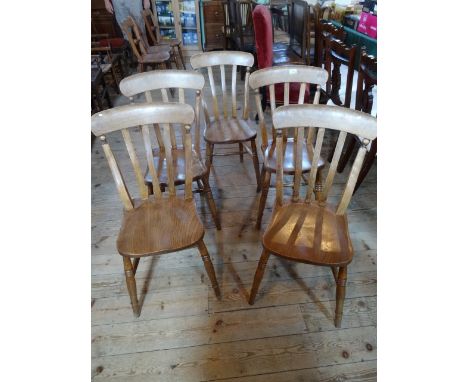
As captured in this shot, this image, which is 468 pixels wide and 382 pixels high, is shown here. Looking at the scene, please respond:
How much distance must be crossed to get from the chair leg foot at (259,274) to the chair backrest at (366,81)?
40.3 inches

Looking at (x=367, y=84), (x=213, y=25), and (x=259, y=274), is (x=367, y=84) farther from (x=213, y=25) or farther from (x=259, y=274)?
(x=213, y=25)

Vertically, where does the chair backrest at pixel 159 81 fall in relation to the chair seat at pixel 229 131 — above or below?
above

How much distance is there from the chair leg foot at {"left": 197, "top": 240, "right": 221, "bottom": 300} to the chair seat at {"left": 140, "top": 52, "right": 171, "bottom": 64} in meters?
2.82

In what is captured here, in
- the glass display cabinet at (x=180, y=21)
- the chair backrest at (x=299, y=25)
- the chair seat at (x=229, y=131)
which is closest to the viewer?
the chair seat at (x=229, y=131)

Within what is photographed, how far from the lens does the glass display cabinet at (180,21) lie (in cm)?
466

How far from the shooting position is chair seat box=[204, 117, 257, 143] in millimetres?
1878

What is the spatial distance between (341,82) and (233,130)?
0.98 meters

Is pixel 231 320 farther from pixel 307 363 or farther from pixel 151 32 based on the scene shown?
pixel 151 32

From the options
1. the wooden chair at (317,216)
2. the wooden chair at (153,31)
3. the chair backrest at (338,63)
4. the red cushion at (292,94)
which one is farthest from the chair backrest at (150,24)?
the wooden chair at (317,216)

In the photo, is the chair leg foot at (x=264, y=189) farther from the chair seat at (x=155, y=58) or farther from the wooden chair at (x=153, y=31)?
the wooden chair at (x=153, y=31)

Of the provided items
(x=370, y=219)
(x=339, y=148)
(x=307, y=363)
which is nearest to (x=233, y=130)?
(x=339, y=148)

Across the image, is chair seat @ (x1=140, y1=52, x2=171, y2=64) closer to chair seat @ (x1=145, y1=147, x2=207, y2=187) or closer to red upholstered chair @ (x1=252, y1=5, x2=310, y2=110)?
red upholstered chair @ (x1=252, y1=5, x2=310, y2=110)

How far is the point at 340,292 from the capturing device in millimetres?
1286

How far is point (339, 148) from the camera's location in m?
1.24
